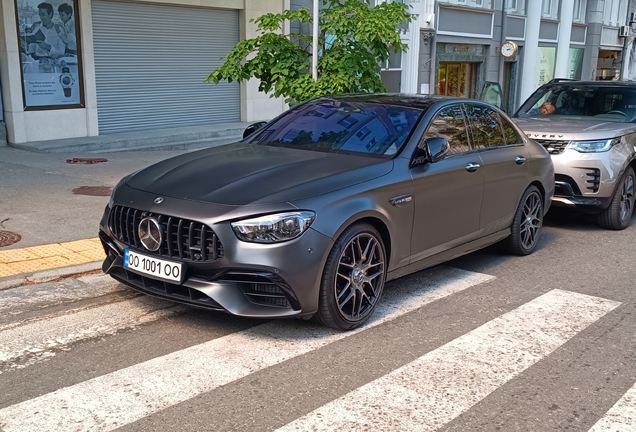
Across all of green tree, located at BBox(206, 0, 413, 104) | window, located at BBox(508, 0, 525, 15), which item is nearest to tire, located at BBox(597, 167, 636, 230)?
green tree, located at BBox(206, 0, 413, 104)

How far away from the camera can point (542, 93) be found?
415 inches

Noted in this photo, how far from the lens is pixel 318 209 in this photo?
466 cm

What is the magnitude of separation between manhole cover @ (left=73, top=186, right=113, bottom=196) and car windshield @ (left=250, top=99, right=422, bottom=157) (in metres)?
3.62

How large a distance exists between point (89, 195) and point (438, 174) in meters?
5.20

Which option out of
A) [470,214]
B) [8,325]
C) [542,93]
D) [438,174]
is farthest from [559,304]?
[542,93]

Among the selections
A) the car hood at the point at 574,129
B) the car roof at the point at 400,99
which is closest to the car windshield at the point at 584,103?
the car hood at the point at 574,129

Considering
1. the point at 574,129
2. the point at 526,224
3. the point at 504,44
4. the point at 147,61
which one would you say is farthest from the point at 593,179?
the point at 504,44

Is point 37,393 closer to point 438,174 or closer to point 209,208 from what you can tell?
point 209,208

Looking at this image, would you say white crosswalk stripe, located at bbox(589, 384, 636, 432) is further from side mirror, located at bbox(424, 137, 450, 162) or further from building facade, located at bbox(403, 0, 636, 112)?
building facade, located at bbox(403, 0, 636, 112)

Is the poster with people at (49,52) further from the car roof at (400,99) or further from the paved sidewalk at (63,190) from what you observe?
the car roof at (400,99)

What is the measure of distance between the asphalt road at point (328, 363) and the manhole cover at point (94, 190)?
11.5ft

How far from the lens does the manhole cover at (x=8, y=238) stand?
6789mm

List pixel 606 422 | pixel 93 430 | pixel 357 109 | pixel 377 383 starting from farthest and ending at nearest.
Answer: pixel 357 109
pixel 377 383
pixel 606 422
pixel 93 430

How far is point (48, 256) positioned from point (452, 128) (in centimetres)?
382
